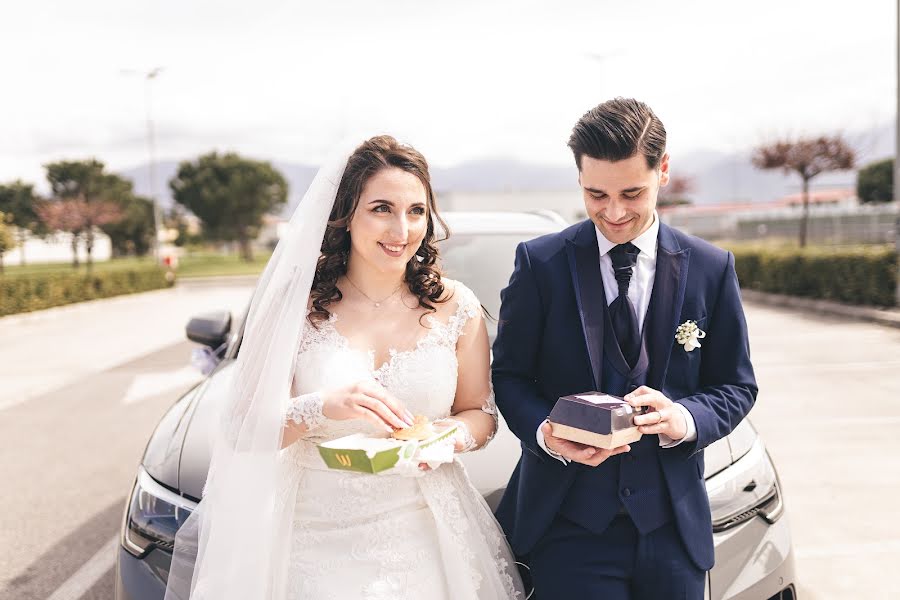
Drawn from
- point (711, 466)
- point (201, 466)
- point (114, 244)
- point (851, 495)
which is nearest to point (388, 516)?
point (201, 466)

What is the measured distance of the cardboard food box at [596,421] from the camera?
156 centimetres

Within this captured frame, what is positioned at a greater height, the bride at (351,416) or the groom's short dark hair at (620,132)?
the groom's short dark hair at (620,132)

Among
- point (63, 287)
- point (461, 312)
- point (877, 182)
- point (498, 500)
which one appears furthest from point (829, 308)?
point (877, 182)

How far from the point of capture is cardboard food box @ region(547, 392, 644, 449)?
5.13 feet

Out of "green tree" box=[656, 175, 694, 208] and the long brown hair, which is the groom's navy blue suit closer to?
the long brown hair

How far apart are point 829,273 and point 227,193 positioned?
60295 mm

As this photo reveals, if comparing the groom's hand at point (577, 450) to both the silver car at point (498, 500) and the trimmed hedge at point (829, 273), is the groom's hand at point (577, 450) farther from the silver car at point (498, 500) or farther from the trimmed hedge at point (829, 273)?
the trimmed hedge at point (829, 273)

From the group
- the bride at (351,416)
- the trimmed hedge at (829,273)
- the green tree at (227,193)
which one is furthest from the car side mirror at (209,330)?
the green tree at (227,193)

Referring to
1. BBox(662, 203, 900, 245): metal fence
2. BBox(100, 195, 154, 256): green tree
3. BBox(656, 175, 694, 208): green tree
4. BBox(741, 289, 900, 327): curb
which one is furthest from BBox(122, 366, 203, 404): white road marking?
BBox(100, 195, 154, 256): green tree

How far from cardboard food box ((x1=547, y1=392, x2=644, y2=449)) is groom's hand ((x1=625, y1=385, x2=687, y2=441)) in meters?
0.02

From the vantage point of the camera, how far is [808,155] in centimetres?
2456

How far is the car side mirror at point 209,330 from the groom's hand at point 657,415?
301 cm

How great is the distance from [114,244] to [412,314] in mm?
84676

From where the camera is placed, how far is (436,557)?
2021 mm
